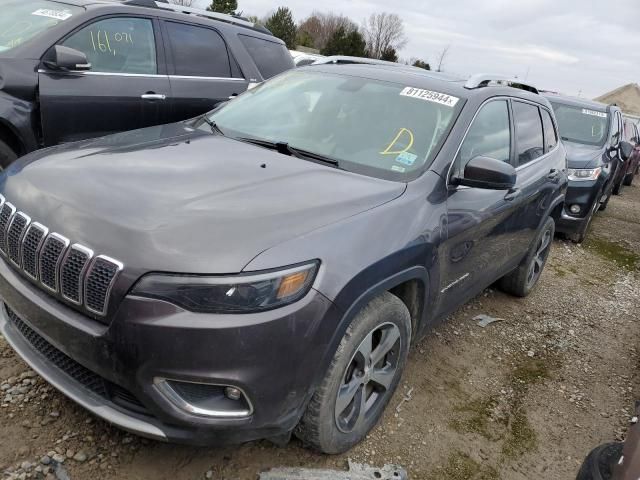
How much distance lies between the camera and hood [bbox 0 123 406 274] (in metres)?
1.90

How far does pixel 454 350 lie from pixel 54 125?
3.49 meters

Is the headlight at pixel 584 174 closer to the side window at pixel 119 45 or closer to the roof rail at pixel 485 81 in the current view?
the roof rail at pixel 485 81

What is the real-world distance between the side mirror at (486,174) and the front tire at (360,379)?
2.59ft

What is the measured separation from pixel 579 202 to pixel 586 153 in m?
0.84

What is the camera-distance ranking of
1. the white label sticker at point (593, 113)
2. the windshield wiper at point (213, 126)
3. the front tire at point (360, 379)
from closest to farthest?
the front tire at point (360, 379), the windshield wiper at point (213, 126), the white label sticker at point (593, 113)

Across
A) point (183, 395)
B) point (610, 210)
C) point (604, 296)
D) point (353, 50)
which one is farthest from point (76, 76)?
point (353, 50)

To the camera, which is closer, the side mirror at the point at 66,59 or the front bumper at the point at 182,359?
the front bumper at the point at 182,359

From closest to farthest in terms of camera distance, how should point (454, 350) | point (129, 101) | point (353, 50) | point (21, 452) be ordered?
1. point (21, 452)
2. point (454, 350)
3. point (129, 101)
4. point (353, 50)

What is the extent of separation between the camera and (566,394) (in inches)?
140

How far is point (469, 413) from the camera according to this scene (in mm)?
3154

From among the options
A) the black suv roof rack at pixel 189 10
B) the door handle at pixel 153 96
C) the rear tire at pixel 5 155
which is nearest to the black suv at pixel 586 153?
the black suv roof rack at pixel 189 10

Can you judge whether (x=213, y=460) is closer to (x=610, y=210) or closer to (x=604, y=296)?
(x=604, y=296)

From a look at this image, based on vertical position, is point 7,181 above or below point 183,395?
above

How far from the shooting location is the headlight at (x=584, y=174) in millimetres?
6973
